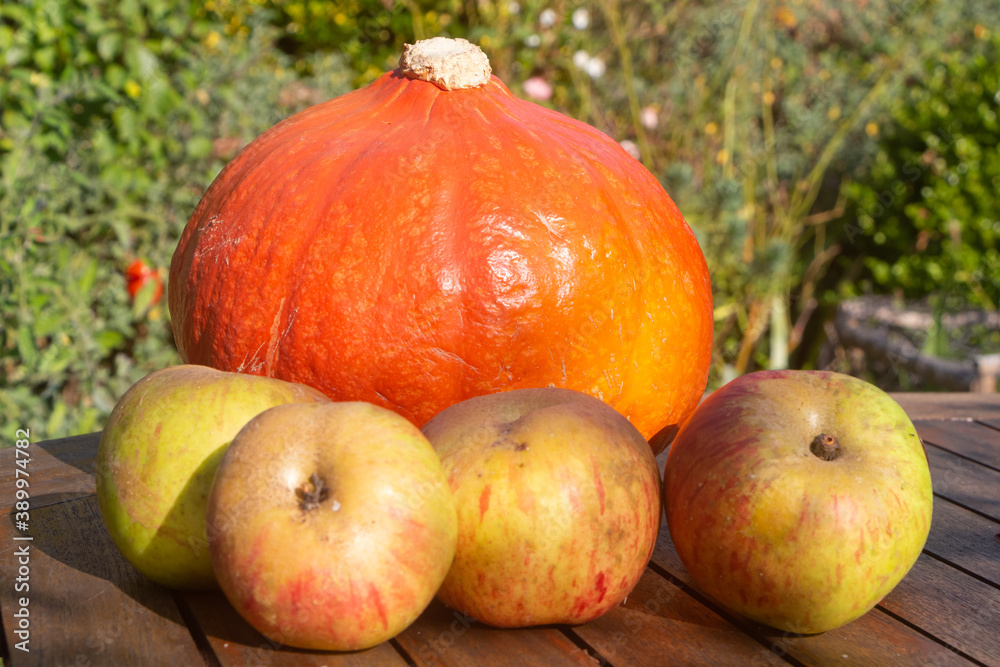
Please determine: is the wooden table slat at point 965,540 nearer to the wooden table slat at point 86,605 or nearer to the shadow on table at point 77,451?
the wooden table slat at point 86,605

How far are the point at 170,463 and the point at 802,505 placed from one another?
0.91 m

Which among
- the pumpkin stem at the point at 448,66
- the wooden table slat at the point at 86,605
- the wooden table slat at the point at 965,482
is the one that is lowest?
the wooden table slat at the point at 965,482

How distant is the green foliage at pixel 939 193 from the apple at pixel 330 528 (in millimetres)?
4140

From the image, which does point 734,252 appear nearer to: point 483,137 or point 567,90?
point 567,90

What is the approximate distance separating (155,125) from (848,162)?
157 inches

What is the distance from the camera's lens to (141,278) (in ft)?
11.1

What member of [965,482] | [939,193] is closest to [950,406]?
[965,482]

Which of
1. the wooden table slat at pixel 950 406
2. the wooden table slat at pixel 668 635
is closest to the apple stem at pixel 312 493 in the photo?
the wooden table slat at pixel 668 635

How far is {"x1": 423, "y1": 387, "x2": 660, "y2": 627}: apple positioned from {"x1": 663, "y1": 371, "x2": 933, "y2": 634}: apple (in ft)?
0.33

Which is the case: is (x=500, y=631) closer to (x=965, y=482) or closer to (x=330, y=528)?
(x=330, y=528)

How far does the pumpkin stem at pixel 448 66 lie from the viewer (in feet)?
5.76

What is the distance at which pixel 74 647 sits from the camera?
1210 millimetres

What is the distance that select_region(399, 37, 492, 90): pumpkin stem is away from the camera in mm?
1755

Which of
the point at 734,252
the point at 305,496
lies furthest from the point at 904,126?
the point at 305,496
